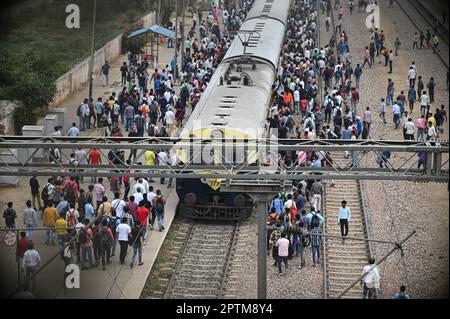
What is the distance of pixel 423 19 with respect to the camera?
5188 cm

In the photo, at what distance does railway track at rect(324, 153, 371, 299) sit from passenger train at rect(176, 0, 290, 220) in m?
2.22

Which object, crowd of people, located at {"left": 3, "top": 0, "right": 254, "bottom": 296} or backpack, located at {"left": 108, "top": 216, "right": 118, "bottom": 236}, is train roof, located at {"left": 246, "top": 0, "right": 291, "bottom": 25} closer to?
crowd of people, located at {"left": 3, "top": 0, "right": 254, "bottom": 296}

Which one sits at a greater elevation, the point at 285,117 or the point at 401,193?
the point at 285,117

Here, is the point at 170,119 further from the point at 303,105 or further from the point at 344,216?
the point at 344,216

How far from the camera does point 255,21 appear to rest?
40.3m

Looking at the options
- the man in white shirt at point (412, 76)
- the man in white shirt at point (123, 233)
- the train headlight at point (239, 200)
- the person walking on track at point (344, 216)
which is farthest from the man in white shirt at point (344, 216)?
the man in white shirt at point (412, 76)

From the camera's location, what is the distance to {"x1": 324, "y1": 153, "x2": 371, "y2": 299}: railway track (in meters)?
23.9

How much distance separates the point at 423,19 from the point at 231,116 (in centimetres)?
2793

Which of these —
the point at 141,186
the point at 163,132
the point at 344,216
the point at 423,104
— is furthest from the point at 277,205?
the point at 423,104

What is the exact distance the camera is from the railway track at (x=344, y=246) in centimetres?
2388

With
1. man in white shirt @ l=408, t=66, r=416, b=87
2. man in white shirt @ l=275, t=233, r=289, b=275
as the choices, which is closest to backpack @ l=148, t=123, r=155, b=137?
man in white shirt @ l=275, t=233, r=289, b=275

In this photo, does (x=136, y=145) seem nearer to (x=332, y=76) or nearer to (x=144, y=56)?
(x=332, y=76)
